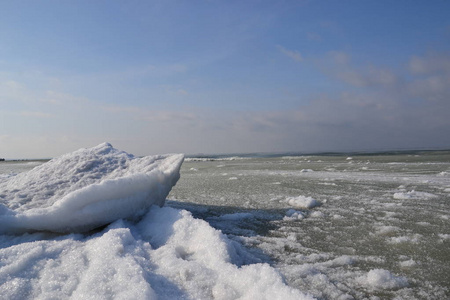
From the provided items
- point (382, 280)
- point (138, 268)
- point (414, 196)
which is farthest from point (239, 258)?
point (414, 196)

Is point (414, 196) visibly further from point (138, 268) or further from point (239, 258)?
point (138, 268)

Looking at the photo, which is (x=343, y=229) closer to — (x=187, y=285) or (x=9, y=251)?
(x=187, y=285)

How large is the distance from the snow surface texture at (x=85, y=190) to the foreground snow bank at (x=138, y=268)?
18cm

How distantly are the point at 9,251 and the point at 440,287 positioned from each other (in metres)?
3.38

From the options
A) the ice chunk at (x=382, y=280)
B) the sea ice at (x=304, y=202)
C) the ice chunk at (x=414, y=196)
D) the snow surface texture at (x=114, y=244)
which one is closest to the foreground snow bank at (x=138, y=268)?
the snow surface texture at (x=114, y=244)

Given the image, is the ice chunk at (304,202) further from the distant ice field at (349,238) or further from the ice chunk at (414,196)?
the ice chunk at (414,196)

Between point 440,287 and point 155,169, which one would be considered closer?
point 440,287

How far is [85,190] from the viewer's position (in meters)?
3.17

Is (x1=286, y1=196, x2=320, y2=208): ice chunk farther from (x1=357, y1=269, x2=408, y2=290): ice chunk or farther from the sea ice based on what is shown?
(x1=357, y1=269, x2=408, y2=290): ice chunk

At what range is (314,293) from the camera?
1892mm

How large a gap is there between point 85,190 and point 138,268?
1.48 meters

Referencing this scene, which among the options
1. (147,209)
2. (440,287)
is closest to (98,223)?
(147,209)

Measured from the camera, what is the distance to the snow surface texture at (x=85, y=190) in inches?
118

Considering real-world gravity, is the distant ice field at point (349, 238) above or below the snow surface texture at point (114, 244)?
below
